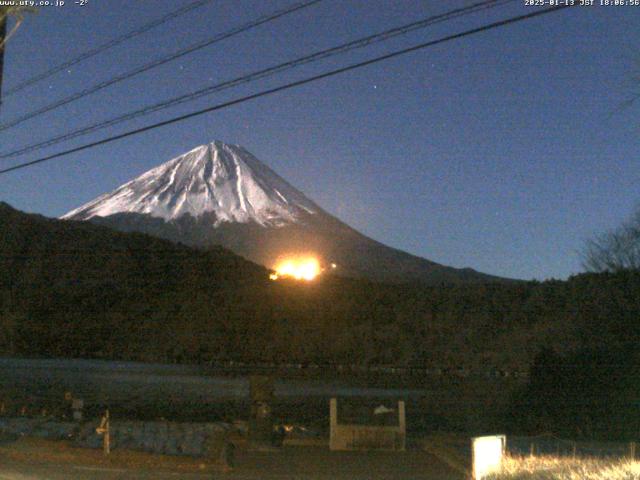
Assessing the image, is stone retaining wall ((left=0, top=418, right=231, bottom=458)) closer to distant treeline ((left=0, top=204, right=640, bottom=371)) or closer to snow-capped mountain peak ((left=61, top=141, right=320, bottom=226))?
distant treeline ((left=0, top=204, right=640, bottom=371))

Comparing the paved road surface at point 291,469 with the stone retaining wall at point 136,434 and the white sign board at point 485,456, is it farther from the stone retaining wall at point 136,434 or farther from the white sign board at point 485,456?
the white sign board at point 485,456

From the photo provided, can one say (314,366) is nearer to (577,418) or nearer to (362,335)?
(362,335)

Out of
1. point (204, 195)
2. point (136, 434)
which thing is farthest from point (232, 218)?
point (136, 434)

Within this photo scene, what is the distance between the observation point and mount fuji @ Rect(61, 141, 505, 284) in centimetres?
12206

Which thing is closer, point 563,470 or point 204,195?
point 563,470

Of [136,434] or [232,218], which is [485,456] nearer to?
[136,434]

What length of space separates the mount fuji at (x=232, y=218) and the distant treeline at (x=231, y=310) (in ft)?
78.4

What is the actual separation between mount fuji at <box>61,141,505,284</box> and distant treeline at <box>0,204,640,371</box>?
23896mm

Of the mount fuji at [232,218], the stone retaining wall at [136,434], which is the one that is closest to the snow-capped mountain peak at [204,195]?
the mount fuji at [232,218]

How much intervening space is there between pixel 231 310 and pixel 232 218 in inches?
2076

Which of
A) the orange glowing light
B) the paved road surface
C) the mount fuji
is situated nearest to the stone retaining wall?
the paved road surface

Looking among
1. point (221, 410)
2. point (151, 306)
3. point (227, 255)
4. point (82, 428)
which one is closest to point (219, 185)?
point (227, 255)

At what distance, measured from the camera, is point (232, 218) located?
13088cm

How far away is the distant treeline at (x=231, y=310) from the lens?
60.8m
